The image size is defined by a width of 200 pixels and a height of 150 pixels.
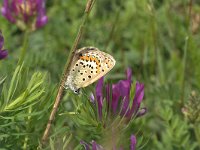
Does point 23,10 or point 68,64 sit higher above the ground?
point 23,10

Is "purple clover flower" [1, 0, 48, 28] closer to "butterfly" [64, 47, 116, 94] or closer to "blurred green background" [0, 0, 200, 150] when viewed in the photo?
"blurred green background" [0, 0, 200, 150]

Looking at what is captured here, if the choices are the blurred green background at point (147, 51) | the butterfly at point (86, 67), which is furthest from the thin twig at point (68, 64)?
the blurred green background at point (147, 51)

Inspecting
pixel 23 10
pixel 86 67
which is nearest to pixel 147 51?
pixel 23 10

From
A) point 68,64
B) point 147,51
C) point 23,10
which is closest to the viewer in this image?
point 68,64

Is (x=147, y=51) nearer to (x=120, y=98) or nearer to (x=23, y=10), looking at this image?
(x=23, y=10)

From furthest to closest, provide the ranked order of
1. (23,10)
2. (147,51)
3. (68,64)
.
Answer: (147,51) → (23,10) → (68,64)

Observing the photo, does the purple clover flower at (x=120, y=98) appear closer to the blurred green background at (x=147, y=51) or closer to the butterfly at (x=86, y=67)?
the butterfly at (x=86, y=67)

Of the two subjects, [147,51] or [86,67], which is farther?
[147,51]

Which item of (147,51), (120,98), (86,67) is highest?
(147,51)
